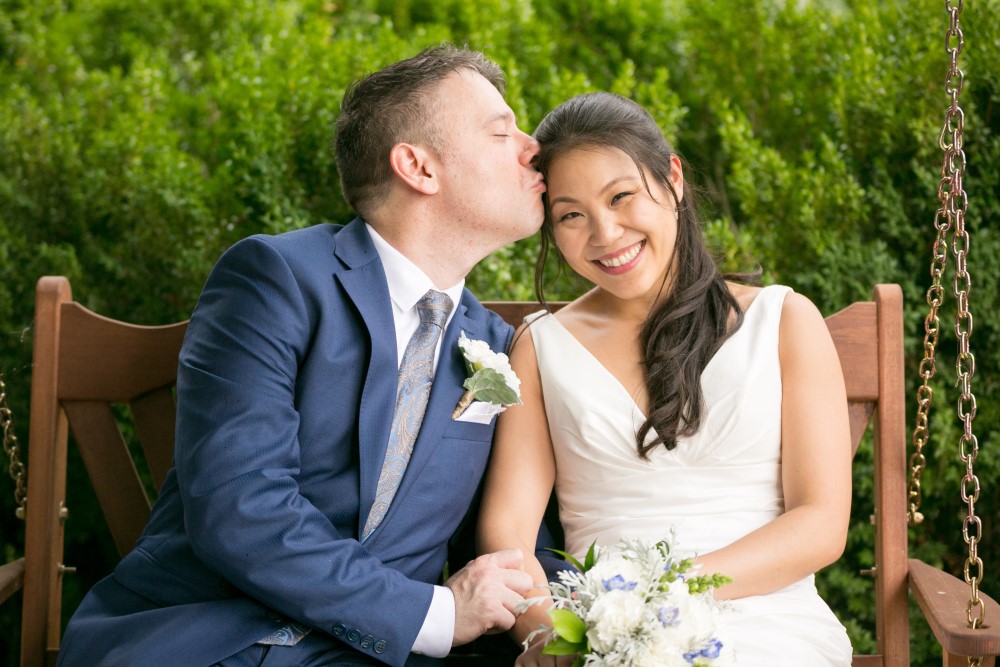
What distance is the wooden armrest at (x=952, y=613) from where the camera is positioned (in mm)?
2318

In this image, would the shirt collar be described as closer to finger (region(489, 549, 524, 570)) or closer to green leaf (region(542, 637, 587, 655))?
finger (region(489, 549, 524, 570))

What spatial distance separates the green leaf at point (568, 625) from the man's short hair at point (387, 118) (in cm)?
143

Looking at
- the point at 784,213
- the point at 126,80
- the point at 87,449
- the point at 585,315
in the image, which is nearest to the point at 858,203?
the point at 784,213

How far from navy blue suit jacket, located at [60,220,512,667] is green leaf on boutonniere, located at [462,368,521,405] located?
6 cm

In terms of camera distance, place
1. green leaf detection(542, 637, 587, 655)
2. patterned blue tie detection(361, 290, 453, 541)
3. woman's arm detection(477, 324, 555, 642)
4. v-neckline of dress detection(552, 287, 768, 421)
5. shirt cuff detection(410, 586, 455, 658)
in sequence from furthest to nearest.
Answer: v-neckline of dress detection(552, 287, 768, 421) → woman's arm detection(477, 324, 555, 642) → patterned blue tie detection(361, 290, 453, 541) → shirt cuff detection(410, 586, 455, 658) → green leaf detection(542, 637, 587, 655)

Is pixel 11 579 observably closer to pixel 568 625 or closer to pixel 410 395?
pixel 410 395

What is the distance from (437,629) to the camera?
2.54m

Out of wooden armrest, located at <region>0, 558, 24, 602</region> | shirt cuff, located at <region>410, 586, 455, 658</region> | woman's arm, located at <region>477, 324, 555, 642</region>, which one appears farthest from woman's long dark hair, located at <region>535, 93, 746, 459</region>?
wooden armrest, located at <region>0, 558, 24, 602</region>

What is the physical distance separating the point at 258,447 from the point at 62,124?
104 inches

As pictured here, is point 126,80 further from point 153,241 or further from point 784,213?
point 784,213

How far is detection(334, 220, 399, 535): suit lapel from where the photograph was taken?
262 cm

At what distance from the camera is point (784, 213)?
4234 millimetres

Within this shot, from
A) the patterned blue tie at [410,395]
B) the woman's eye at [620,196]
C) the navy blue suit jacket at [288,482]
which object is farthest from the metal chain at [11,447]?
the woman's eye at [620,196]

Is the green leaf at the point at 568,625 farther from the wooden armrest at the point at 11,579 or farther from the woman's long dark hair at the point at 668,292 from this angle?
the wooden armrest at the point at 11,579
